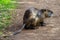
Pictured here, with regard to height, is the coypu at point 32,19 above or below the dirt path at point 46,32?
above

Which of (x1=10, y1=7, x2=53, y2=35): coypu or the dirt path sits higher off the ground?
(x1=10, y1=7, x2=53, y2=35): coypu

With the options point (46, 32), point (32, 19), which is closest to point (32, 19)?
point (32, 19)

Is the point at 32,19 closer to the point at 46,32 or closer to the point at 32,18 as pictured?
the point at 32,18

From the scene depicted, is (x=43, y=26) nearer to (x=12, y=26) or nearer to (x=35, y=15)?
(x=35, y=15)

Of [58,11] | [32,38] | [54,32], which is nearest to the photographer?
[32,38]

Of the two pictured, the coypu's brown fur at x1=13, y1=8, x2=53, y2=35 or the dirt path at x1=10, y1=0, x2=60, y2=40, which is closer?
Result: the dirt path at x1=10, y1=0, x2=60, y2=40

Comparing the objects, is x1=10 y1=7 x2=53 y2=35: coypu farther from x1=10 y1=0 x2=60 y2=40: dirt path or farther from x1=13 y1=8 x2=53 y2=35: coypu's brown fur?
x1=10 y1=0 x2=60 y2=40: dirt path

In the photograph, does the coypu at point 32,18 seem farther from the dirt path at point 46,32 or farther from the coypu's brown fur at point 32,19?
the dirt path at point 46,32

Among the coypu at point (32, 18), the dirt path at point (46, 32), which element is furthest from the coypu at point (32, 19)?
the dirt path at point (46, 32)

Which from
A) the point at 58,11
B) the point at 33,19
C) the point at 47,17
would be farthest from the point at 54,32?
the point at 58,11

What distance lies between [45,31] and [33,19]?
51cm

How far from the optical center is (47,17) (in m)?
8.40

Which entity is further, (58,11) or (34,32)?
(58,11)

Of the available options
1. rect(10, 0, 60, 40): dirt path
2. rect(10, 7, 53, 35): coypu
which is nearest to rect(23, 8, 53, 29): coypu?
rect(10, 7, 53, 35): coypu
